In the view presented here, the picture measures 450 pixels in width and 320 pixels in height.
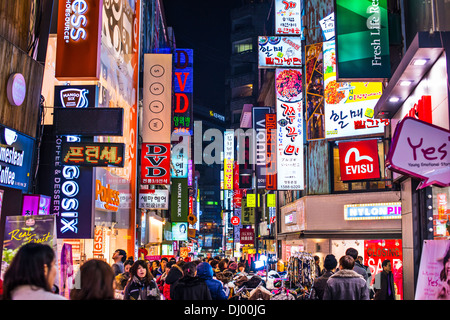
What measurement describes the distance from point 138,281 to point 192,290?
3.89 ft

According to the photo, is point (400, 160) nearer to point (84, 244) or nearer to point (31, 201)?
point (31, 201)

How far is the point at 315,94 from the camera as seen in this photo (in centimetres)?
2531

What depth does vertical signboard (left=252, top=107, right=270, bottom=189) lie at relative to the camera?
99.1 ft

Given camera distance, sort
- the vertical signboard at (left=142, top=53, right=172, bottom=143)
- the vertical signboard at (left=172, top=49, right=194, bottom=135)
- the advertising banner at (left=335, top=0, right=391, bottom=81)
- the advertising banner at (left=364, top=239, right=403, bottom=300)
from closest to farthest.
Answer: the advertising banner at (left=335, top=0, right=391, bottom=81), the advertising banner at (left=364, top=239, right=403, bottom=300), the vertical signboard at (left=142, top=53, right=172, bottom=143), the vertical signboard at (left=172, top=49, right=194, bottom=135)

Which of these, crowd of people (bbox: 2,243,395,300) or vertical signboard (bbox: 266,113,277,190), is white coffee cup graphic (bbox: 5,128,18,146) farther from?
vertical signboard (bbox: 266,113,277,190)

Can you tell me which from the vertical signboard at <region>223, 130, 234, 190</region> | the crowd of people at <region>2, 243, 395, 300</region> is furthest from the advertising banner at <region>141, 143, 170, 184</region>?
the vertical signboard at <region>223, 130, 234, 190</region>

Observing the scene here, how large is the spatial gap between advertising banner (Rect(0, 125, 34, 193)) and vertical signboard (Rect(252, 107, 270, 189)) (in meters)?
19.5

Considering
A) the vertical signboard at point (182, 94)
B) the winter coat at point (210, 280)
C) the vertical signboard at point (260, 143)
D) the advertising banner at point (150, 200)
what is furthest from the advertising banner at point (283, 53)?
the winter coat at point (210, 280)

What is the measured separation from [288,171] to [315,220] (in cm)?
307

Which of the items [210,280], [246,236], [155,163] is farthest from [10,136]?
[246,236]

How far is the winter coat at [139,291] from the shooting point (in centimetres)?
837

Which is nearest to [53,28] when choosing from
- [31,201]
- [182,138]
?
[31,201]

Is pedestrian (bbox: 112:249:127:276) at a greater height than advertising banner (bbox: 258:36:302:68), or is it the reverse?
advertising banner (bbox: 258:36:302:68)

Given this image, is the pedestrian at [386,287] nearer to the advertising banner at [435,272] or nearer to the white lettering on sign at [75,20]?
the advertising banner at [435,272]
